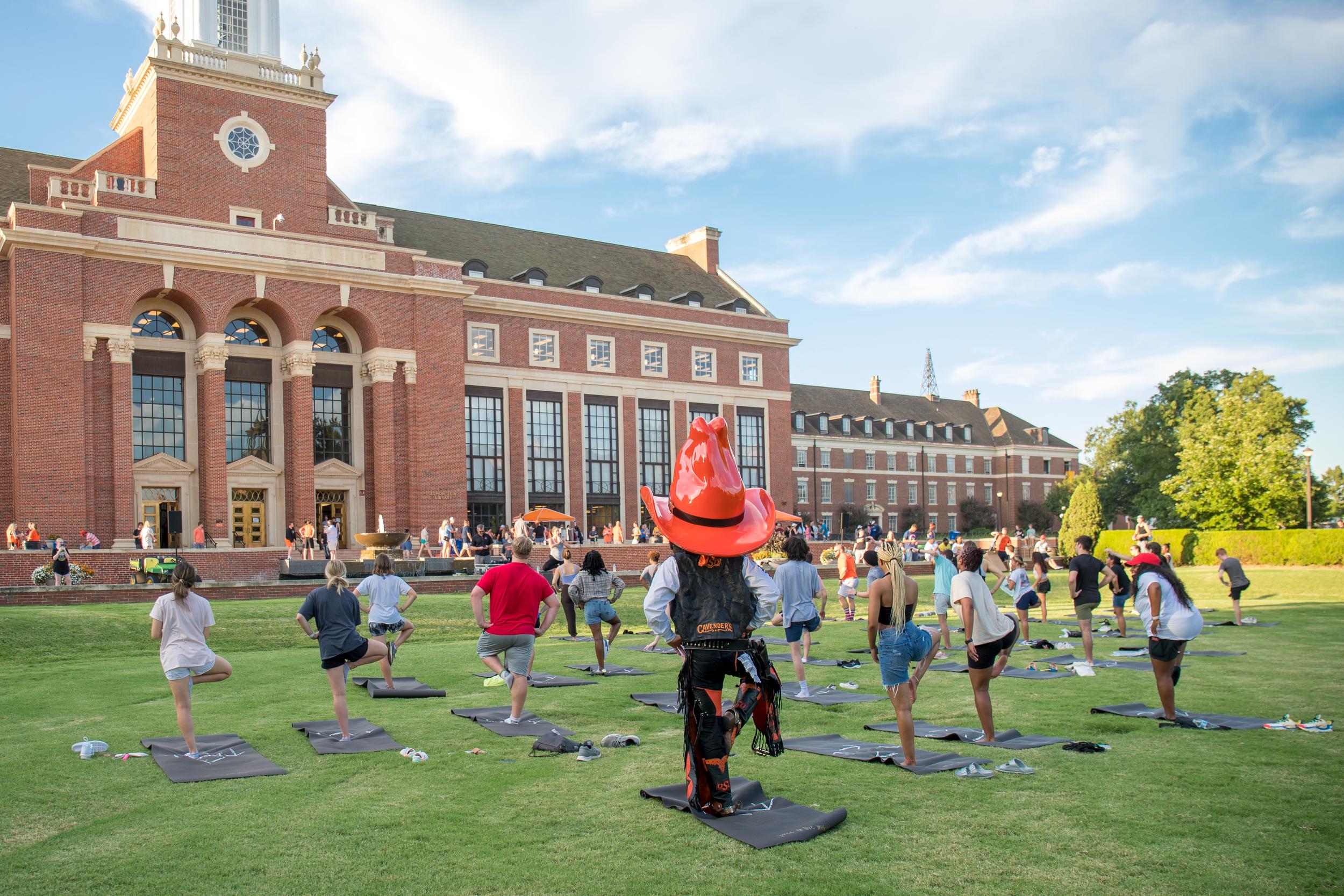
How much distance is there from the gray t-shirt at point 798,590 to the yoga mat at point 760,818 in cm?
490

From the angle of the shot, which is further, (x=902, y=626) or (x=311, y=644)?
(x=311, y=644)

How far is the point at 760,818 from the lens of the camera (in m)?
6.45

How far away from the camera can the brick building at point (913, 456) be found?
72.5 meters

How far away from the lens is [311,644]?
19000mm

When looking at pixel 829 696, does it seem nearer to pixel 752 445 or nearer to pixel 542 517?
pixel 542 517

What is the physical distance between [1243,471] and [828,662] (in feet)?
139

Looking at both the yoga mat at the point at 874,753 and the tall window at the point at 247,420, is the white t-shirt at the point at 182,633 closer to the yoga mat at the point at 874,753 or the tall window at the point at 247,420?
the yoga mat at the point at 874,753

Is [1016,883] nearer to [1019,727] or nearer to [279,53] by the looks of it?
[1019,727]

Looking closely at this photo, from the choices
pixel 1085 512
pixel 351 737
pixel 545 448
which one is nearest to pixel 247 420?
pixel 545 448

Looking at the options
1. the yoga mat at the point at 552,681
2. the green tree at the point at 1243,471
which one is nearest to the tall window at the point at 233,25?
the yoga mat at the point at 552,681

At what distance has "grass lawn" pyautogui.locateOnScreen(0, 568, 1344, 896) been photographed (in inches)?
214

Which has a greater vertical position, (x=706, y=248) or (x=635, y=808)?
(x=706, y=248)

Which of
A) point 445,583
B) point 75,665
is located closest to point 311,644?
point 75,665

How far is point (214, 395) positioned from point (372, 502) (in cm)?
754
